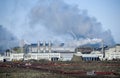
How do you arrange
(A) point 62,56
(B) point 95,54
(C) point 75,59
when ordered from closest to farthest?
1. (C) point 75,59
2. (B) point 95,54
3. (A) point 62,56

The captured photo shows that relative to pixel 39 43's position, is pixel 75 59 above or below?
below

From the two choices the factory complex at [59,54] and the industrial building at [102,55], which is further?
Result: the factory complex at [59,54]

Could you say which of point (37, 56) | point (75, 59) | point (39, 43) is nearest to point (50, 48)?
point (39, 43)

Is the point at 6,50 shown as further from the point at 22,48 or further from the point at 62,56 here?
the point at 62,56

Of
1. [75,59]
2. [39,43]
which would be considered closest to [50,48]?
[39,43]

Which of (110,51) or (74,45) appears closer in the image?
(110,51)

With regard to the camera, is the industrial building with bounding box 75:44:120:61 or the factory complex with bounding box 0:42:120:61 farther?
the factory complex with bounding box 0:42:120:61

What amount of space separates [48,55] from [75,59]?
29.8 metres

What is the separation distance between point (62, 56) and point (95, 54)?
15777 millimetres

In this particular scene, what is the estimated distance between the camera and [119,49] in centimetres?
11650

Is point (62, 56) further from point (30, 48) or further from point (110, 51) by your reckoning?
point (30, 48)

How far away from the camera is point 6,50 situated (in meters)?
140

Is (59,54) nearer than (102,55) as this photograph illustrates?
No

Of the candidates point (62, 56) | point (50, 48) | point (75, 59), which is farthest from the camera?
point (50, 48)
